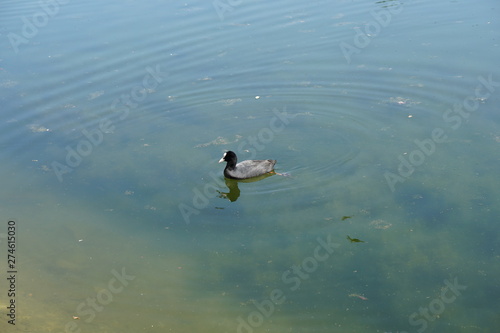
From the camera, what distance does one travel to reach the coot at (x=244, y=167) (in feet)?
35.0

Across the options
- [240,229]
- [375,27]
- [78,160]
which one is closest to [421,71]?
[375,27]

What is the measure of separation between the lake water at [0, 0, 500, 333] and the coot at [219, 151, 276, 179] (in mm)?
179

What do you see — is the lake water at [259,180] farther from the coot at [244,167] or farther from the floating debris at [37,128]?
the coot at [244,167]

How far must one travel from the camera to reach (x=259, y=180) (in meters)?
10.7

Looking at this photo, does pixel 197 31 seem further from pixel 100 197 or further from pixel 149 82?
pixel 100 197

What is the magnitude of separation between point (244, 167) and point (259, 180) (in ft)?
1.10

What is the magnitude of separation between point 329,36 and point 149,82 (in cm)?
462

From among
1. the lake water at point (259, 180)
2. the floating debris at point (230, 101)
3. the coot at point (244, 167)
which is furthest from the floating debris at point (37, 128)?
the coot at point (244, 167)

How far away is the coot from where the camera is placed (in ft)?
35.0

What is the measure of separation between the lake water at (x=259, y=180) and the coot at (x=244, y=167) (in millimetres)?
179

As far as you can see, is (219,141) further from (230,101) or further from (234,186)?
(230,101)

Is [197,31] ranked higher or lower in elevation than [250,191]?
higher

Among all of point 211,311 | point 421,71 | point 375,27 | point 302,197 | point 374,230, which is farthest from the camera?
point 375,27

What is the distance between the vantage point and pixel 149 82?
567 inches
